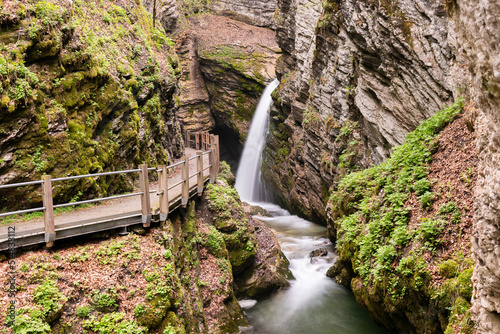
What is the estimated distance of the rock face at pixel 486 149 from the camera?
11.7 feet

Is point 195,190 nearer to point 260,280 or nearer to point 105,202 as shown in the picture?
point 105,202

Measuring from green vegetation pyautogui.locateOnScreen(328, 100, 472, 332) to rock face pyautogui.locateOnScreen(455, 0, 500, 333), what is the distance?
1139mm

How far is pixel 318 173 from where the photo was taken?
1983 cm

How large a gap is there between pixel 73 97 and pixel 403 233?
855 cm

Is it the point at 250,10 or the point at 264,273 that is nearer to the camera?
the point at 264,273

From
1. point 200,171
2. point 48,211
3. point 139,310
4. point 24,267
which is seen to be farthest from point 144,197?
point 200,171

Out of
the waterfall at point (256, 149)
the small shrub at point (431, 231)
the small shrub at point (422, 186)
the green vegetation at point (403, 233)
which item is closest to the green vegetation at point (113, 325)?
the green vegetation at point (403, 233)

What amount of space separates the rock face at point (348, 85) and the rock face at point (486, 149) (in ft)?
12.0

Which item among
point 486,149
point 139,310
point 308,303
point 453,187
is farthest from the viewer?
point 308,303

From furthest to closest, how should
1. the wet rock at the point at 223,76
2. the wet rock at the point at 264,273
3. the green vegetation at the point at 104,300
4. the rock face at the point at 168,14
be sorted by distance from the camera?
the rock face at the point at 168,14 < the wet rock at the point at 223,76 < the wet rock at the point at 264,273 < the green vegetation at the point at 104,300

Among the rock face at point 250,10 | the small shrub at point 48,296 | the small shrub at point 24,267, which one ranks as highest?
the rock face at point 250,10

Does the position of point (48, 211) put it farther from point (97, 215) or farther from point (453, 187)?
point (453, 187)

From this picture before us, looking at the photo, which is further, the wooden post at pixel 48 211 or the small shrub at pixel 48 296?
the wooden post at pixel 48 211

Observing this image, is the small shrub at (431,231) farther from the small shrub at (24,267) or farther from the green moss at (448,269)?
the small shrub at (24,267)
